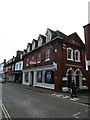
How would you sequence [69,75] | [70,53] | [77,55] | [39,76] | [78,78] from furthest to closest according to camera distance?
[39,76] < [77,55] < [78,78] < [70,53] < [69,75]

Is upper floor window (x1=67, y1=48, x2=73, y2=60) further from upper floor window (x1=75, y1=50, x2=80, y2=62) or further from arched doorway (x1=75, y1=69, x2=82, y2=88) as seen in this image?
arched doorway (x1=75, y1=69, x2=82, y2=88)

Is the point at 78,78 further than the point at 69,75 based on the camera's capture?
Yes

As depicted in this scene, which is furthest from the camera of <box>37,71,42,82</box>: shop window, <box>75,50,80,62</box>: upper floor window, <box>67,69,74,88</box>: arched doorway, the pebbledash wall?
<box>37,71,42,82</box>: shop window

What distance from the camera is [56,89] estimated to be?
19016 mm

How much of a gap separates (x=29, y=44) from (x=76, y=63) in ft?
44.9

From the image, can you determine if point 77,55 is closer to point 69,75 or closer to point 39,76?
point 69,75

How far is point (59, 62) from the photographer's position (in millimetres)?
19359

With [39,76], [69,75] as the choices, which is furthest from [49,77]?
[39,76]

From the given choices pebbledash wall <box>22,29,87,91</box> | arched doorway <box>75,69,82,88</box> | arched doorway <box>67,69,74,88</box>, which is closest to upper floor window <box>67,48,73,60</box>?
pebbledash wall <box>22,29,87,91</box>

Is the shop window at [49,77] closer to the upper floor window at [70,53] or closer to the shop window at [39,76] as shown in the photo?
the shop window at [39,76]

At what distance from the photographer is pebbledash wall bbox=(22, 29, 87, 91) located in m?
19.4

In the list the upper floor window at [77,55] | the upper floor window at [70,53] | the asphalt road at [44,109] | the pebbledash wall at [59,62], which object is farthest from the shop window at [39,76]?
the asphalt road at [44,109]

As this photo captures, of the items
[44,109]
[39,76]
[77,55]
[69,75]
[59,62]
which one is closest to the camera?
[44,109]

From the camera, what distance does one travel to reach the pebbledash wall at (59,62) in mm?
A: 19375
